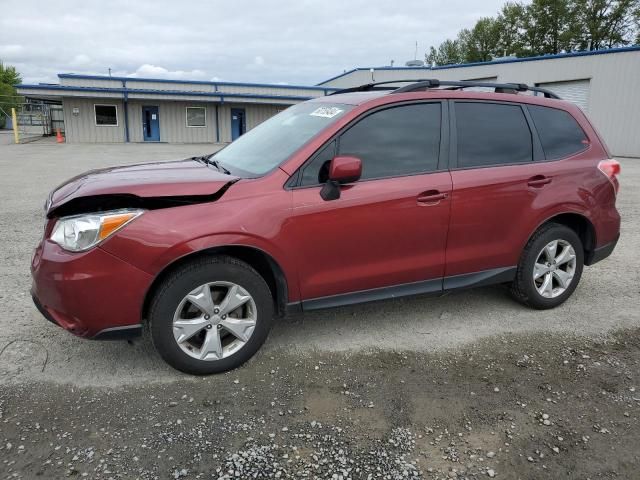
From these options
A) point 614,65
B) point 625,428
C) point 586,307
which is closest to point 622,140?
point 614,65

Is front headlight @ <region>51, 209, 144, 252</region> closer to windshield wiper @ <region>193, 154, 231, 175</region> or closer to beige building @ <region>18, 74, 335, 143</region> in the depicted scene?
windshield wiper @ <region>193, 154, 231, 175</region>

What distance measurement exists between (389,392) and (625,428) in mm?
1310

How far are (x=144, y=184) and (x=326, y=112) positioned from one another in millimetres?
1460

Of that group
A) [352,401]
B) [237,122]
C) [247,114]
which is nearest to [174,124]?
[237,122]

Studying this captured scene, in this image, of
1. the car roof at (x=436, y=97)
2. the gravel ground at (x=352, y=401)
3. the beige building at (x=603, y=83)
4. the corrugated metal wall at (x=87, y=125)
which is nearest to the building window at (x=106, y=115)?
the corrugated metal wall at (x=87, y=125)

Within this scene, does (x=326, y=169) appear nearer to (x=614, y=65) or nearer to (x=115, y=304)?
(x=115, y=304)

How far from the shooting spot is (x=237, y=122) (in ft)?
110

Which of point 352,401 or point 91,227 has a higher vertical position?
point 91,227

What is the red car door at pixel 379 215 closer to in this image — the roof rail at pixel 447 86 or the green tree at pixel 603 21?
the roof rail at pixel 447 86

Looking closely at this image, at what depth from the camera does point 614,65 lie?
72.0 feet

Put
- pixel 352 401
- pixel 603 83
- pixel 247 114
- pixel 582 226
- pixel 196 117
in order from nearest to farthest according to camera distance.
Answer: pixel 352 401, pixel 582 226, pixel 603 83, pixel 196 117, pixel 247 114

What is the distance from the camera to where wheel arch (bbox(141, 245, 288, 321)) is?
3057 millimetres

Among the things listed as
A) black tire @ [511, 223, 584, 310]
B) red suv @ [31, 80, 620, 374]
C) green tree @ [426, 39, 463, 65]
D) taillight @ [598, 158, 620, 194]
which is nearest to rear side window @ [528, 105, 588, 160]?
red suv @ [31, 80, 620, 374]

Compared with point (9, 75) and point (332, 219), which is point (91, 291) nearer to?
point (332, 219)
